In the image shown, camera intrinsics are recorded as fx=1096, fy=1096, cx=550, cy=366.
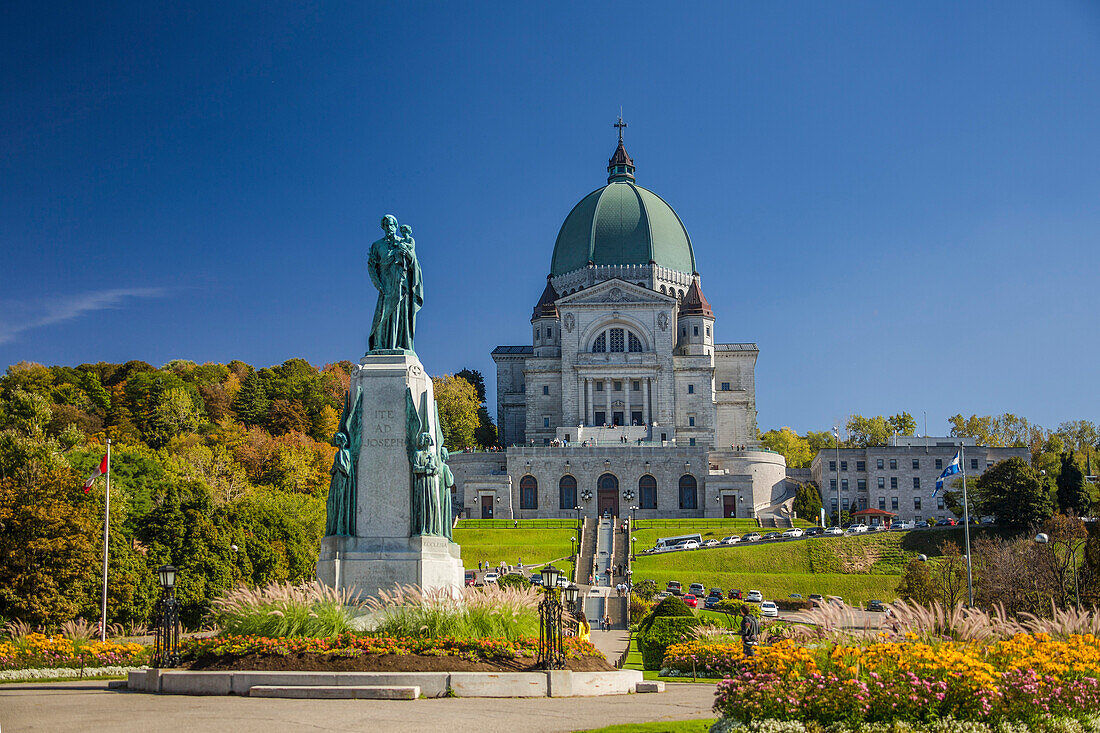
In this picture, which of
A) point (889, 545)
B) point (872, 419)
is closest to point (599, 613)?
point (889, 545)

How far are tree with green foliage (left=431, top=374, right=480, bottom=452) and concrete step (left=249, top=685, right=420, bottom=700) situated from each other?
91.9m

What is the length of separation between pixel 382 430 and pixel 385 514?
6.43 feet

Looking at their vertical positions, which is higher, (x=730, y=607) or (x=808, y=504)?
(x=808, y=504)

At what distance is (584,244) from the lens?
114m

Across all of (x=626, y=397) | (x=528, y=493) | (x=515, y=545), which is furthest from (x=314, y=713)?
(x=626, y=397)

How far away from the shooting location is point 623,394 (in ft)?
342

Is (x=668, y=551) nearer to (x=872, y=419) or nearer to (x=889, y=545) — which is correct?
(x=889, y=545)

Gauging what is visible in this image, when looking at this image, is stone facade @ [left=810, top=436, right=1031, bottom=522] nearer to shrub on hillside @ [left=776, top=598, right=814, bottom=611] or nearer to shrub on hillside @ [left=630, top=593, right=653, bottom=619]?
shrub on hillside @ [left=776, top=598, right=814, bottom=611]

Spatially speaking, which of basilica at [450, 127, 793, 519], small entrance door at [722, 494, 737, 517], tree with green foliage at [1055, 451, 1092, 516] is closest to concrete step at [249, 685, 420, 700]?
basilica at [450, 127, 793, 519]

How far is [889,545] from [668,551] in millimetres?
15341

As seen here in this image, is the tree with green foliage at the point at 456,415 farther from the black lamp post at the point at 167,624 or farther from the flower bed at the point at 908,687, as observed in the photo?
the flower bed at the point at 908,687

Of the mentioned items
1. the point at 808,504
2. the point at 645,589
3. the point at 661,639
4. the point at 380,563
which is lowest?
the point at 645,589

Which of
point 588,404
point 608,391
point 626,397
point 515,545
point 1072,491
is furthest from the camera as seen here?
point 608,391

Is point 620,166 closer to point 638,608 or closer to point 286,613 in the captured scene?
point 638,608
